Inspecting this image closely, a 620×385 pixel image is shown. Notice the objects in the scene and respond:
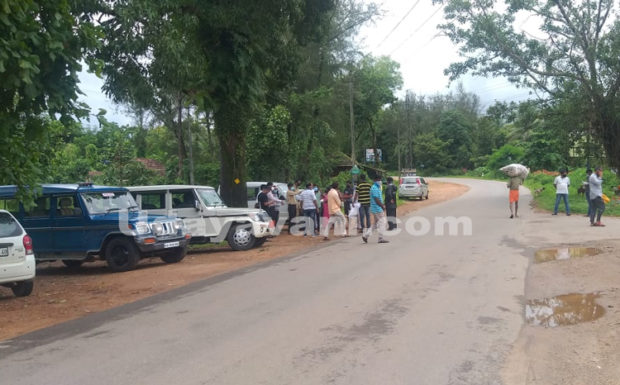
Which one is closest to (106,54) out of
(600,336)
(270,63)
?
(270,63)

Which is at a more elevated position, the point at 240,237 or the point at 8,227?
the point at 8,227

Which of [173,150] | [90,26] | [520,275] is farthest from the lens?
[173,150]

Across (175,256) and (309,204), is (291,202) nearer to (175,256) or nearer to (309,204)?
(309,204)

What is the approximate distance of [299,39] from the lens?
1712 centimetres

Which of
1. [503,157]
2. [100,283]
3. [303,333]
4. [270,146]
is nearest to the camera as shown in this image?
[303,333]

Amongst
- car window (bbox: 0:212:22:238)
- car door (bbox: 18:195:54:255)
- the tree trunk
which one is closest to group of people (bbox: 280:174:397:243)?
the tree trunk

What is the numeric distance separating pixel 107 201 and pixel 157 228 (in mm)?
1492

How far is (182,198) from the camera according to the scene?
15.2 m

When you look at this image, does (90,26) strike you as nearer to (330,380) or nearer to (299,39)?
(330,380)

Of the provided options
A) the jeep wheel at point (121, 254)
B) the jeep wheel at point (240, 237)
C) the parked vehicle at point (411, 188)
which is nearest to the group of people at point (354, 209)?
the jeep wheel at point (240, 237)

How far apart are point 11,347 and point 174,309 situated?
7.15 ft

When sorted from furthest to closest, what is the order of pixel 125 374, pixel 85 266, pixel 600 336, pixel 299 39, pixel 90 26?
pixel 299 39 → pixel 85 266 → pixel 90 26 → pixel 600 336 → pixel 125 374

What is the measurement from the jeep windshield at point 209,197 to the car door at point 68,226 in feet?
11.3

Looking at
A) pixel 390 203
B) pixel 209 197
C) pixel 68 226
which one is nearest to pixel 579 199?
pixel 390 203
